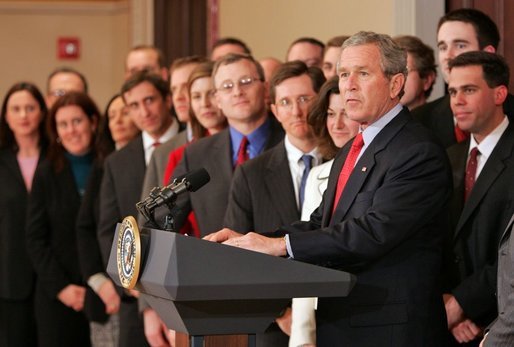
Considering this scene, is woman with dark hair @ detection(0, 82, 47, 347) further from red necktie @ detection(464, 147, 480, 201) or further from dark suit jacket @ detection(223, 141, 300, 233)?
red necktie @ detection(464, 147, 480, 201)

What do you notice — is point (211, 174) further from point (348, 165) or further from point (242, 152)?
point (348, 165)

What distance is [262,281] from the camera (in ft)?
A: 10.6

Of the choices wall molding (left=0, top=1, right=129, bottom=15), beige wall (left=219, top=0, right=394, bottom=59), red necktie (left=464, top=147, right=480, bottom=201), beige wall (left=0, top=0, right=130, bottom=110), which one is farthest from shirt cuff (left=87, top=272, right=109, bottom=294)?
wall molding (left=0, top=1, right=129, bottom=15)

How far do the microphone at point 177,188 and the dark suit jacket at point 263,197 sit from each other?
122cm

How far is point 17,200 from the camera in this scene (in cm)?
680

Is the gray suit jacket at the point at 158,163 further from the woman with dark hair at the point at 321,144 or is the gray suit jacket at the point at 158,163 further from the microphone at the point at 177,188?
the microphone at the point at 177,188

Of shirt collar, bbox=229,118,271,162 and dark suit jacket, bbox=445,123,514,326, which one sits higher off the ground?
shirt collar, bbox=229,118,271,162

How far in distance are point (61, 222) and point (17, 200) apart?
1.11ft

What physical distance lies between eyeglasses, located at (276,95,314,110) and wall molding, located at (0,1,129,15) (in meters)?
8.15

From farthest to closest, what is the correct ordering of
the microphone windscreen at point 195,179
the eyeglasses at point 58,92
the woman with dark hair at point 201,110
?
the eyeglasses at point 58,92 < the woman with dark hair at point 201,110 < the microphone windscreen at point 195,179

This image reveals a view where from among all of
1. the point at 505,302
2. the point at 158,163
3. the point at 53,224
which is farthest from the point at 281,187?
the point at 53,224

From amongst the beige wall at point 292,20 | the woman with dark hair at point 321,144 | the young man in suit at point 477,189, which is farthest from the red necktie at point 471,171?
the beige wall at point 292,20

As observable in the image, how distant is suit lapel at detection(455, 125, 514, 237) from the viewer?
434cm

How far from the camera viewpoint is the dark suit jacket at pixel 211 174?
16.8ft
